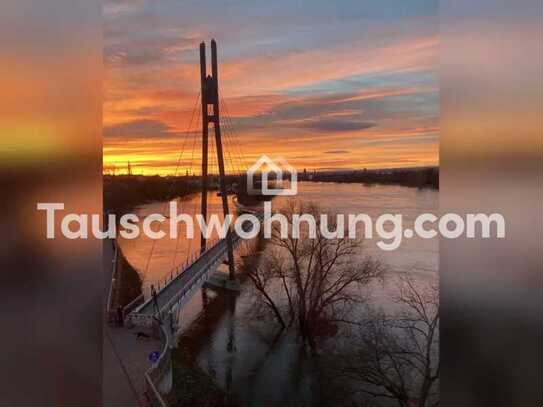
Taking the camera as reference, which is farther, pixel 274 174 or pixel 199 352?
pixel 199 352

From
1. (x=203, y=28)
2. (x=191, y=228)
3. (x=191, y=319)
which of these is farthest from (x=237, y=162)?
(x=191, y=319)

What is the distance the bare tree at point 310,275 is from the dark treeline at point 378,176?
0.15 metres

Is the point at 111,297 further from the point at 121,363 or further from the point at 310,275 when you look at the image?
the point at 310,275

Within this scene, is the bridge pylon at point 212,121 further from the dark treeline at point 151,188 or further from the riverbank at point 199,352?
the riverbank at point 199,352

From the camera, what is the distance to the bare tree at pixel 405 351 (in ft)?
7.79

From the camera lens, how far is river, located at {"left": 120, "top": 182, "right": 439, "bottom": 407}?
2246 mm

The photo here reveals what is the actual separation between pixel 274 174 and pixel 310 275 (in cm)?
59

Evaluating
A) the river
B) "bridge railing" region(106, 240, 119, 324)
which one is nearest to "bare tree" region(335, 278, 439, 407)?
the river

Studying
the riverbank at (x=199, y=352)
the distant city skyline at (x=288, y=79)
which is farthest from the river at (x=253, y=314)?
the distant city skyline at (x=288, y=79)

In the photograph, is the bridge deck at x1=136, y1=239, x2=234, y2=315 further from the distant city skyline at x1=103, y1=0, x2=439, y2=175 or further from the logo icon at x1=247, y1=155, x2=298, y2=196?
the distant city skyline at x1=103, y1=0, x2=439, y2=175

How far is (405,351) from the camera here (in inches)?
95.8

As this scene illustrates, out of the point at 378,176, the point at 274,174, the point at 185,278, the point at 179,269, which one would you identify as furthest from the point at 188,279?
the point at 378,176

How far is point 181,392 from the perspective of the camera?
7.82ft

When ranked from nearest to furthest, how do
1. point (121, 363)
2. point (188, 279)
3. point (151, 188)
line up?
point (121, 363) < point (151, 188) < point (188, 279)
